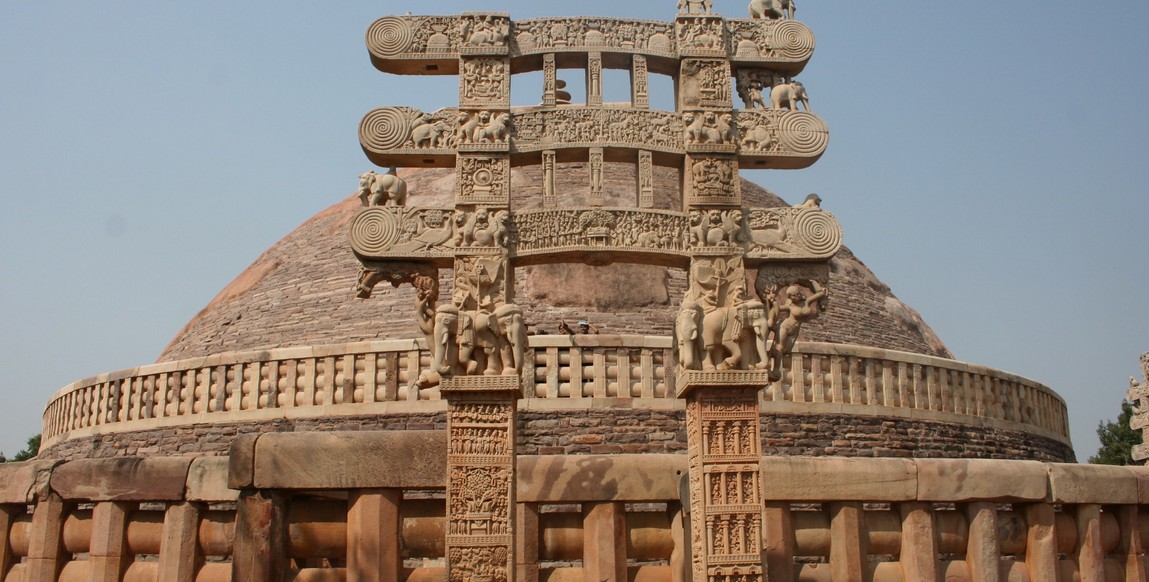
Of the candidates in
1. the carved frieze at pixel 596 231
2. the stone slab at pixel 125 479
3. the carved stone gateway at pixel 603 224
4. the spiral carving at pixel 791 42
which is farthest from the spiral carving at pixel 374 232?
the spiral carving at pixel 791 42

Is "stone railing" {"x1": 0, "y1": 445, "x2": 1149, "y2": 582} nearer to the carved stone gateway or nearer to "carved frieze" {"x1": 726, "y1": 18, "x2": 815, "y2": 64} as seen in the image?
the carved stone gateway

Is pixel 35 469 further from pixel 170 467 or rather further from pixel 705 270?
pixel 705 270

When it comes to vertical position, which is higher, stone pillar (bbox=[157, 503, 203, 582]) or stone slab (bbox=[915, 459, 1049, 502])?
stone slab (bbox=[915, 459, 1049, 502])

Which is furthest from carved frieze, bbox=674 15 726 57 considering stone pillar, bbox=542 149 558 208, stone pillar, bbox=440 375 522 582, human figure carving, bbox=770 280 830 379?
stone pillar, bbox=440 375 522 582

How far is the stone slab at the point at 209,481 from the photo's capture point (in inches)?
312

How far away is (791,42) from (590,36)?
158 cm

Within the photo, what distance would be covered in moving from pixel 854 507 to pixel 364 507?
3.57m

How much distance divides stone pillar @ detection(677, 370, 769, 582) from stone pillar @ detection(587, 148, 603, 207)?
4.79ft

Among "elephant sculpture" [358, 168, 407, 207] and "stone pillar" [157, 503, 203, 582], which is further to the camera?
"elephant sculpture" [358, 168, 407, 207]

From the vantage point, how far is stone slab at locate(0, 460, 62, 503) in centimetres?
849

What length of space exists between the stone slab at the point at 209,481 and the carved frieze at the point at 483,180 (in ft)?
8.63

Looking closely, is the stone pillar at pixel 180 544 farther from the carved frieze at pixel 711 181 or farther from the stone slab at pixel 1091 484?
the stone slab at pixel 1091 484

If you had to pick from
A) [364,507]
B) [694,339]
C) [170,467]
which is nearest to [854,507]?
[694,339]

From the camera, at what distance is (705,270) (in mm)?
7969
